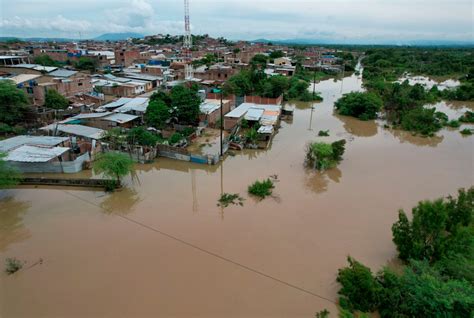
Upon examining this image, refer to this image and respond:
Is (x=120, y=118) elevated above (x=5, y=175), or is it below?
above

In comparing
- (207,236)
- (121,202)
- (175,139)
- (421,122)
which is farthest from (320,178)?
(421,122)

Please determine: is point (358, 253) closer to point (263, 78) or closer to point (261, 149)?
point (261, 149)

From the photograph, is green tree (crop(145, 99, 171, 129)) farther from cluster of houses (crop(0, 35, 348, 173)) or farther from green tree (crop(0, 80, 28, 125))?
green tree (crop(0, 80, 28, 125))

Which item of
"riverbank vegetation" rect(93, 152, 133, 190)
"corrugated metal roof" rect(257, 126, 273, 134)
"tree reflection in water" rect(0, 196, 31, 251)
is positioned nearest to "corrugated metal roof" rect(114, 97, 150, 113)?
"corrugated metal roof" rect(257, 126, 273, 134)

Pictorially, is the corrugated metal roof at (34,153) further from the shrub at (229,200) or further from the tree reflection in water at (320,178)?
the tree reflection in water at (320,178)

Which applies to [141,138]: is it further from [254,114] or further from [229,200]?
[254,114]

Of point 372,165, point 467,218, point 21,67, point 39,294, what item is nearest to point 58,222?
point 39,294

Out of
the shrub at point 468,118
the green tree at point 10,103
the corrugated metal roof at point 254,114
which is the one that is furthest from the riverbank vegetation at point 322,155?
the green tree at point 10,103
